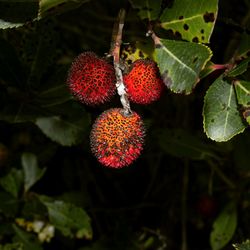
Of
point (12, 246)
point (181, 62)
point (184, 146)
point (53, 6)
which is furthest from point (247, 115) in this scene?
point (12, 246)

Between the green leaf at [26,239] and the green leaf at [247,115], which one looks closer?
the green leaf at [247,115]

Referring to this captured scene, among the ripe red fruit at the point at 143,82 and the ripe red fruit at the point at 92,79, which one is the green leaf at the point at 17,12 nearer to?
the ripe red fruit at the point at 92,79

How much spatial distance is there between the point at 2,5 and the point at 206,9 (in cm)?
43

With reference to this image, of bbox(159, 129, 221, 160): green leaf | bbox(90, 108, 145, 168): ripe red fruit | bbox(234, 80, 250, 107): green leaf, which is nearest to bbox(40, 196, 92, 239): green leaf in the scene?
bbox(159, 129, 221, 160): green leaf

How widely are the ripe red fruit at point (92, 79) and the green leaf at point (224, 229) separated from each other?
102 centimetres

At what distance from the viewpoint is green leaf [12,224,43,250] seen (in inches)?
66.9

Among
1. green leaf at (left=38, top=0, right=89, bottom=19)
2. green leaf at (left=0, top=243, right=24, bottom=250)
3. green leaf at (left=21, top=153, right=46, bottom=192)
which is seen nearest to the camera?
green leaf at (left=38, top=0, right=89, bottom=19)

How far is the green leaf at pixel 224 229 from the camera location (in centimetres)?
188

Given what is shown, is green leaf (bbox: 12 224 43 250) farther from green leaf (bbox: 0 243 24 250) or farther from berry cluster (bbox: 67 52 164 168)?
berry cluster (bbox: 67 52 164 168)

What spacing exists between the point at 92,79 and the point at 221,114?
0.29 metres

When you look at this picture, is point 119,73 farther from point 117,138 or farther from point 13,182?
point 13,182

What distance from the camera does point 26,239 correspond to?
1725 mm

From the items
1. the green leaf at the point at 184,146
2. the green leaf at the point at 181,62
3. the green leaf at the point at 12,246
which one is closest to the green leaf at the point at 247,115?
the green leaf at the point at 181,62

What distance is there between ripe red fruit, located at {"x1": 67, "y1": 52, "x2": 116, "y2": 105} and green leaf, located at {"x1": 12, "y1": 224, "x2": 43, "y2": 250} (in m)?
0.80
